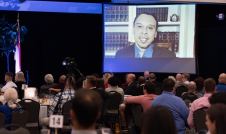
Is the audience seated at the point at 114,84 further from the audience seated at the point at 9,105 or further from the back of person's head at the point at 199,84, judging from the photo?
the audience seated at the point at 9,105

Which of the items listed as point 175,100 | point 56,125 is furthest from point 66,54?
point 56,125

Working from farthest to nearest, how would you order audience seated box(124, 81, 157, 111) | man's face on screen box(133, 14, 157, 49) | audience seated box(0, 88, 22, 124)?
man's face on screen box(133, 14, 157, 49), audience seated box(124, 81, 157, 111), audience seated box(0, 88, 22, 124)

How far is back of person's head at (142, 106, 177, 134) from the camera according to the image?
8.69 feet

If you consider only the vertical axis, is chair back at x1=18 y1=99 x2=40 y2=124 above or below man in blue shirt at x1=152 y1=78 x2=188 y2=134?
below

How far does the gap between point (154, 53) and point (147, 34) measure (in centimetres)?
65

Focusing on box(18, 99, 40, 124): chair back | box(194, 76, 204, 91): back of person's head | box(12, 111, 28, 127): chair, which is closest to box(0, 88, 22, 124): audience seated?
box(12, 111, 28, 127): chair

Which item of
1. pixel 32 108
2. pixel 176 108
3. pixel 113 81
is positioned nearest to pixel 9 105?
pixel 32 108

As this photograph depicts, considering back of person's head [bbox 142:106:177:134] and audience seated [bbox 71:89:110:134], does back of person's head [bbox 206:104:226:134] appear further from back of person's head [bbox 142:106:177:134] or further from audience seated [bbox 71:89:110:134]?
audience seated [bbox 71:89:110:134]

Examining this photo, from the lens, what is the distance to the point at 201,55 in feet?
50.7

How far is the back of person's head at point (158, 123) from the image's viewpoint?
265cm

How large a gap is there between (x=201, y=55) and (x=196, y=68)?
1456 millimetres

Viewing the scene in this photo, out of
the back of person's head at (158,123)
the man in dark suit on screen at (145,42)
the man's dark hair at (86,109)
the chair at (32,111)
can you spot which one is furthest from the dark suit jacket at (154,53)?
the man's dark hair at (86,109)

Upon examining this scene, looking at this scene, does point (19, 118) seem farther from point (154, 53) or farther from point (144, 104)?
point (154, 53)

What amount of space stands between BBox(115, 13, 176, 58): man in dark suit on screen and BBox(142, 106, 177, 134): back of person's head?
11543 millimetres
